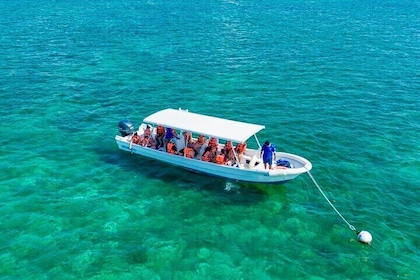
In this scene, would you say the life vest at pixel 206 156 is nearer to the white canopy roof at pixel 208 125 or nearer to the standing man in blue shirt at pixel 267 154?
the white canopy roof at pixel 208 125

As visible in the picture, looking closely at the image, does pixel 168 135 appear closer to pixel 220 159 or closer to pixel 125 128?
pixel 125 128

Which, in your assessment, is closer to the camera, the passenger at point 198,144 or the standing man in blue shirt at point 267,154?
the standing man in blue shirt at point 267,154

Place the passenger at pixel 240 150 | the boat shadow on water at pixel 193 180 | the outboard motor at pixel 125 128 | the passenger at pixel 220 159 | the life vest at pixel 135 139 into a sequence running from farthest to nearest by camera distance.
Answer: the outboard motor at pixel 125 128 → the life vest at pixel 135 139 → the passenger at pixel 240 150 → the passenger at pixel 220 159 → the boat shadow on water at pixel 193 180

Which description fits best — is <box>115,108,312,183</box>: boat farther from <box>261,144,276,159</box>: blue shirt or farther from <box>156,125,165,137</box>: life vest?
<box>261,144,276,159</box>: blue shirt

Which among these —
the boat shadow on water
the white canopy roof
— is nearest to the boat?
the white canopy roof

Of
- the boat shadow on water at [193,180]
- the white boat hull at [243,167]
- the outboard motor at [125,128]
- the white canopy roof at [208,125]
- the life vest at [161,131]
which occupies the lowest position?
the boat shadow on water at [193,180]

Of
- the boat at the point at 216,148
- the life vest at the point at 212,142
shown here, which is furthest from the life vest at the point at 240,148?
the life vest at the point at 212,142

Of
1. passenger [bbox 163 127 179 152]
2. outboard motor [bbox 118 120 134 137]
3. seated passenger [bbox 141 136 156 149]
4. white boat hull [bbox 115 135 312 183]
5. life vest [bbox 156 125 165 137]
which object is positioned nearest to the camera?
white boat hull [bbox 115 135 312 183]
